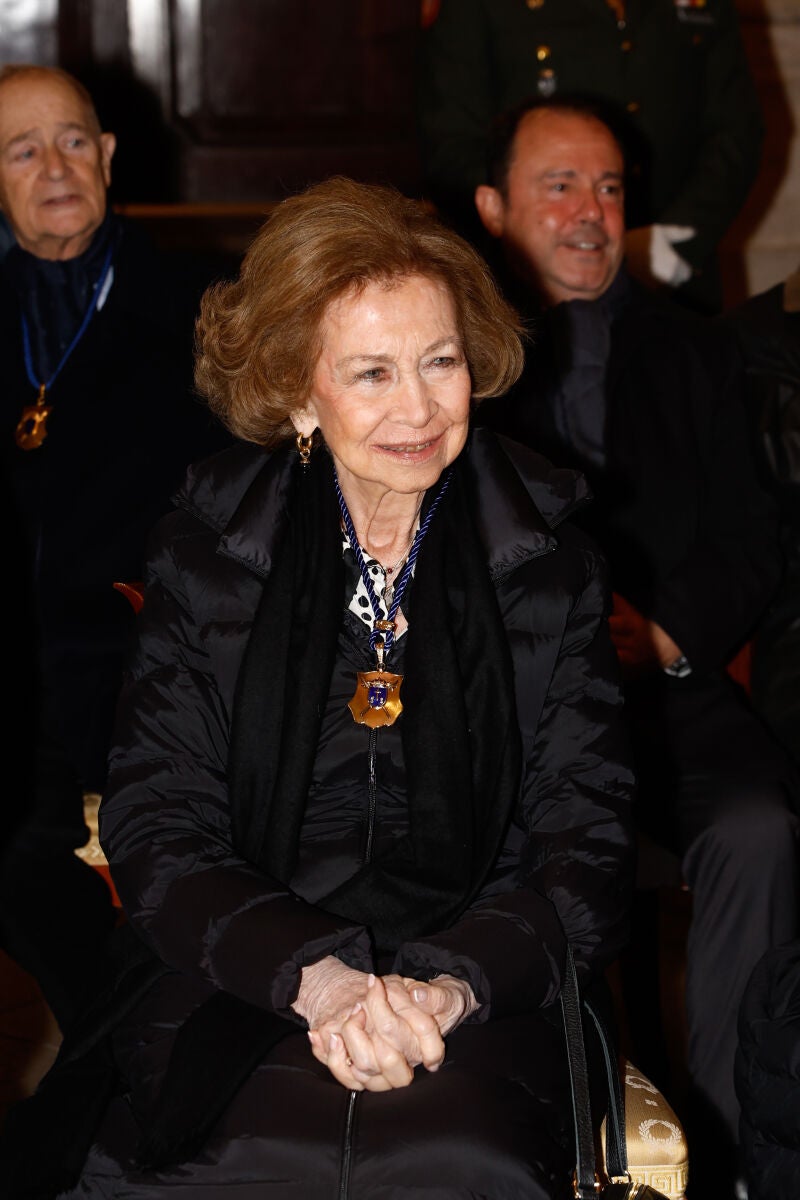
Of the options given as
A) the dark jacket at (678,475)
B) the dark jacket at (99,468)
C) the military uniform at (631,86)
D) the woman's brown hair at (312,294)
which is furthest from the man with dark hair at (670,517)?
the woman's brown hair at (312,294)

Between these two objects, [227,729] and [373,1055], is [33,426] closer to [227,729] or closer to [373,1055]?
[227,729]

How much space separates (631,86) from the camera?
3.91 m

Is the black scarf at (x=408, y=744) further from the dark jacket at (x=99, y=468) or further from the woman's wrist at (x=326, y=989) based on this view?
the dark jacket at (x=99, y=468)

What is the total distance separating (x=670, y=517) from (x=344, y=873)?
1.27m

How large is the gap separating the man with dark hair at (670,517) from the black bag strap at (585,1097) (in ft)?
2.33

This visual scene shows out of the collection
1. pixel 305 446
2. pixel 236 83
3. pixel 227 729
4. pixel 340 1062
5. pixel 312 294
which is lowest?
pixel 340 1062

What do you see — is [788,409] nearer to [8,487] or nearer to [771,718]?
[771,718]

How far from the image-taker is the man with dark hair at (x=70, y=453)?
2740 mm

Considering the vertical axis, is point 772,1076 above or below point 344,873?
below

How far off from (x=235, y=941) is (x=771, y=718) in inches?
Result: 59.6

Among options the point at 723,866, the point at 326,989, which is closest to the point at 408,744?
the point at 326,989

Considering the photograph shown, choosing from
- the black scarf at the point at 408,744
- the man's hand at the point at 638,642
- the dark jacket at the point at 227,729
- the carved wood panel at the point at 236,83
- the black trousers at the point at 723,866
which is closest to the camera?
the dark jacket at the point at 227,729

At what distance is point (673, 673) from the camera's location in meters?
2.95

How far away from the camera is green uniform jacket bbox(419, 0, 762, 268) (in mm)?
3807
